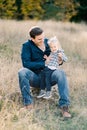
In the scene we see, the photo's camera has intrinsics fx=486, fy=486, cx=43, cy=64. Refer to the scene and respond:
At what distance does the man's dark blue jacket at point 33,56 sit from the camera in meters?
7.16

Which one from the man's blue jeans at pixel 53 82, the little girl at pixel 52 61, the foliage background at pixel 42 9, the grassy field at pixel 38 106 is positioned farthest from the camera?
the foliage background at pixel 42 9

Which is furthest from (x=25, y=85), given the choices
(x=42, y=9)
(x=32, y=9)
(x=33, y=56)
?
(x=42, y=9)

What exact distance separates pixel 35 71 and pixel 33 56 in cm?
23

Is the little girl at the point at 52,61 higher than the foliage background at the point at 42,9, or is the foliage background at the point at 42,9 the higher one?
the little girl at the point at 52,61

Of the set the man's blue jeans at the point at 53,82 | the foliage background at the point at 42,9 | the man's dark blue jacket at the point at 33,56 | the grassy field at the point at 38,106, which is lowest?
the foliage background at the point at 42,9

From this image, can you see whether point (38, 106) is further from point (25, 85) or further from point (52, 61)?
point (52, 61)

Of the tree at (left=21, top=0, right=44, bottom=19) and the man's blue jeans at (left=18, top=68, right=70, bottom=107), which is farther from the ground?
the man's blue jeans at (left=18, top=68, right=70, bottom=107)

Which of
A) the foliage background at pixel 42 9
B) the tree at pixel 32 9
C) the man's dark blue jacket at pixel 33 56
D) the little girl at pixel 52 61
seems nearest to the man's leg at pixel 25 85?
the man's dark blue jacket at pixel 33 56

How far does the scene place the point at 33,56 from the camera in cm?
731

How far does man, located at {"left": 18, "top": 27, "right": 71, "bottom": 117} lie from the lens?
22.7ft

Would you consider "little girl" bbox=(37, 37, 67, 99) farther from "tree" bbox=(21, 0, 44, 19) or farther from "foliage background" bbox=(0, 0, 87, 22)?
"tree" bbox=(21, 0, 44, 19)

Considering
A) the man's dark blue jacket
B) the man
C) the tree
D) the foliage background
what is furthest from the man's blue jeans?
the tree

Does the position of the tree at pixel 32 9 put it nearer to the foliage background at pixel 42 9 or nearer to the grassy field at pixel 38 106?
the foliage background at pixel 42 9

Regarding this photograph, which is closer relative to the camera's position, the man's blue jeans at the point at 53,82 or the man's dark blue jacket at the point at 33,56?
the man's blue jeans at the point at 53,82
